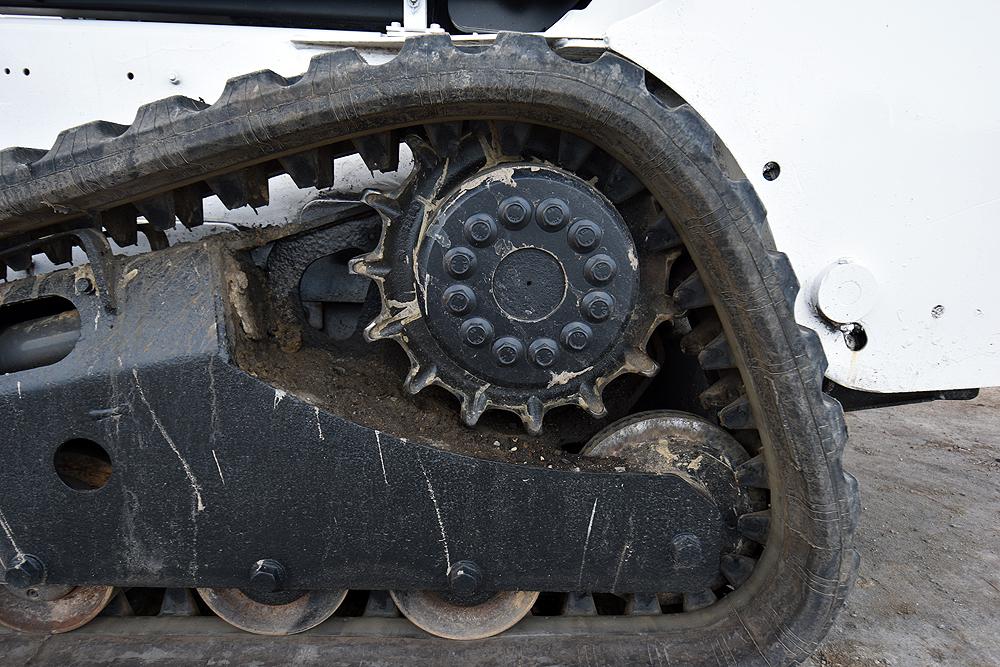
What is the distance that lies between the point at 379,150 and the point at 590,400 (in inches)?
23.0

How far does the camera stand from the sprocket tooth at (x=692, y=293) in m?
1.13

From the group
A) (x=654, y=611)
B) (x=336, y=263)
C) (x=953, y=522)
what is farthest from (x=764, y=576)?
(x=953, y=522)

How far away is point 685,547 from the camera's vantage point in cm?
123

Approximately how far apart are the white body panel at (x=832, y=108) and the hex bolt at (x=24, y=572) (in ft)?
2.61

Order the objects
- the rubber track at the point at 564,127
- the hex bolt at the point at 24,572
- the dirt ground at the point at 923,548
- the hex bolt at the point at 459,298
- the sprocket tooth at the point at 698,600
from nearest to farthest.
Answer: the rubber track at the point at 564,127
the hex bolt at the point at 459,298
the hex bolt at the point at 24,572
the sprocket tooth at the point at 698,600
the dirt ground at the point at 923,548

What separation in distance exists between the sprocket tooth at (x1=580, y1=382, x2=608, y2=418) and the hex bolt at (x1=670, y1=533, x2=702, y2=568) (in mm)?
306

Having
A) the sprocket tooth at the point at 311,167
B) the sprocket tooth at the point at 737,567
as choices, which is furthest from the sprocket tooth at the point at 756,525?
the sprocket tooth at the point at 311,167

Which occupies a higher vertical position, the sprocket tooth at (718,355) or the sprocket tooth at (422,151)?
the sprocket tooth at (422,151)

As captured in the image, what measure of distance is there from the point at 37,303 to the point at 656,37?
1.31 metres

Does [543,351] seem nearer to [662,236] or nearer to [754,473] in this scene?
[662,236]

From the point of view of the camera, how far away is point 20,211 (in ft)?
3.48

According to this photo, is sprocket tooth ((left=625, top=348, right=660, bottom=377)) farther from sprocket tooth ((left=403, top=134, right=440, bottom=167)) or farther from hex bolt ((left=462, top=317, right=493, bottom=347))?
sprocket tooth ((left=403, top=134, right=440, bottom=167))

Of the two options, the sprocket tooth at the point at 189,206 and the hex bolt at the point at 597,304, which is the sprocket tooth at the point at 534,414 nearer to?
the hex bolt at the point at 597,304

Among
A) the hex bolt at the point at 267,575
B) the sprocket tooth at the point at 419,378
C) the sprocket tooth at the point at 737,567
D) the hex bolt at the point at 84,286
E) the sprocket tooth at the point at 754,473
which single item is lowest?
the sprocket tooth at the point at 737,567
